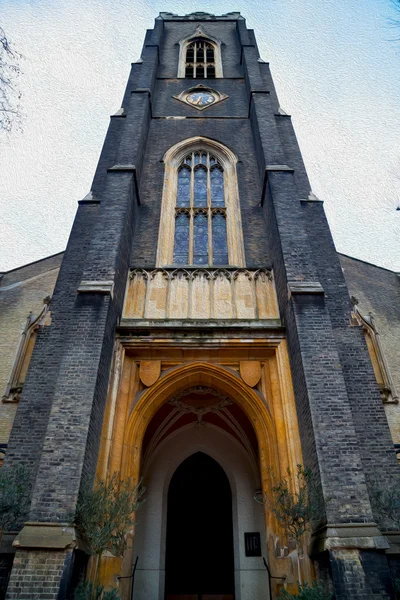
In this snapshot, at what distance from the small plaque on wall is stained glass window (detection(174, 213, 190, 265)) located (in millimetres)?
6669

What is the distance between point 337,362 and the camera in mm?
7129

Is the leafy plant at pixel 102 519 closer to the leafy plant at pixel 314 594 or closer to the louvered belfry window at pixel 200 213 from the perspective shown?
the leafy plant at pixel 314 594

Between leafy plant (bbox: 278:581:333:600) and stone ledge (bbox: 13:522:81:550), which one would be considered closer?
leafy plant (bbox: 278:581:333:600)

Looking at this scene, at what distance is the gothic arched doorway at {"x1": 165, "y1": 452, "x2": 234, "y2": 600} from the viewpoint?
984 cm

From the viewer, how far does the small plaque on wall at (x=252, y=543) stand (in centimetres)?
970

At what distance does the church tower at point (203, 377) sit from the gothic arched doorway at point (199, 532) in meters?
0.03

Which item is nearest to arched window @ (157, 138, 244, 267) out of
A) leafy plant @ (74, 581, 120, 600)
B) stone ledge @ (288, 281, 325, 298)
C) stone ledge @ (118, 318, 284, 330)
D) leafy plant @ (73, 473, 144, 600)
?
stone ledge @ (118, 318, 284, 330)

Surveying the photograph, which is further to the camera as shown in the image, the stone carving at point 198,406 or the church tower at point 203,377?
the stone carving at point 198,406

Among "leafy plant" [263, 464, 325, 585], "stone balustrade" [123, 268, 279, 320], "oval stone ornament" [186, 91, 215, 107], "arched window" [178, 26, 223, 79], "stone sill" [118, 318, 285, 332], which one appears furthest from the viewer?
"arched window" [178, 26, 223, 79]

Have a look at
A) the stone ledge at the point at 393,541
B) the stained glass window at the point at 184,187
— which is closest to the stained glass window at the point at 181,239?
the stained glass window at the point at 184,187

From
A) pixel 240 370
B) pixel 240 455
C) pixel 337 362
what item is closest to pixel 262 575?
pixel 240 455

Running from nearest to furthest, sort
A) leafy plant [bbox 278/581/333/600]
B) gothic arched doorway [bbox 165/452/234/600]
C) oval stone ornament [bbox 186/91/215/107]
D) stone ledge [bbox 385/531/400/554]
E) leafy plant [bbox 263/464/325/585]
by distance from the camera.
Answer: leafy plant [bbox 278/581/333/600] < leafy plant [bbox 263/464/325/585] < stone ledge [bbox 385/531/400/554] < gothic arched doorway [bbox 165/452/234/600] < oval stone ornament [bbox 186/91/215/107]

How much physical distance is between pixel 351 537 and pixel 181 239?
776cm

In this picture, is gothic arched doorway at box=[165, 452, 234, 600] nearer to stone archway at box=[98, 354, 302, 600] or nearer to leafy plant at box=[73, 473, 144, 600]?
stone archway at box=[98, 354, 302, 600]
